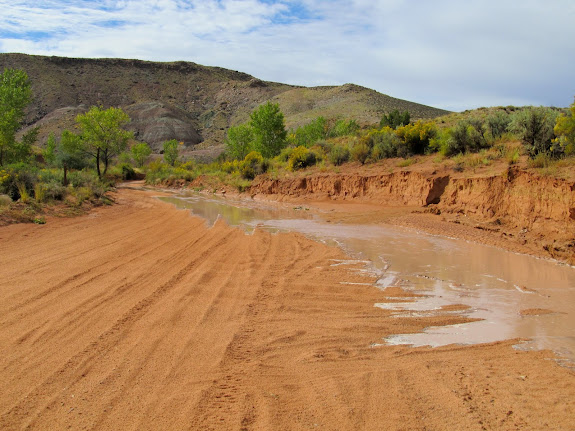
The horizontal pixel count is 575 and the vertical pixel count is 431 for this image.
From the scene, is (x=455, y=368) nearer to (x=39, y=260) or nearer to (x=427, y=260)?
(x=427, y=260)

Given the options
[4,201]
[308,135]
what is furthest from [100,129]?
[4,201]

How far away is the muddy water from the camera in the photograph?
612 centimetres

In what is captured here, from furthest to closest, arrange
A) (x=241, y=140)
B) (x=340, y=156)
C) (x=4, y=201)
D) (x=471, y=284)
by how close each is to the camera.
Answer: (x=241, y=140)
(x=340, y=156)
(x=4, y=201)
(x=471, y=284)

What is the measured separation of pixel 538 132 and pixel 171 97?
120926mm

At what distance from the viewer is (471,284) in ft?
29.3

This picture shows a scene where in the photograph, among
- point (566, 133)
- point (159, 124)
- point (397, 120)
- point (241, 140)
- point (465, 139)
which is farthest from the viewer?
point (159, 124)

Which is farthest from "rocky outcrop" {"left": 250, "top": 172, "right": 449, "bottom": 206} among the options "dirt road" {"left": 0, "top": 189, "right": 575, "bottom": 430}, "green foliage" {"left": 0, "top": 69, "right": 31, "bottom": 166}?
"green foliage" {"left": 0, "top": 69, "right": 31, "bottom": 166}

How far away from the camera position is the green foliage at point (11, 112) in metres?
22.2

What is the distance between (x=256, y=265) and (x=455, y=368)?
5466 mm

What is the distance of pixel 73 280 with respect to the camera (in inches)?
312

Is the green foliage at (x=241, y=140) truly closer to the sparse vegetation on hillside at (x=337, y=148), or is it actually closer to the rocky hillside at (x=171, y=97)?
the sparse vegetation on hillside at (x=337, y=148)

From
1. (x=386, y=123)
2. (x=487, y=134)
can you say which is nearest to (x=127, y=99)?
(x=386, y=123)

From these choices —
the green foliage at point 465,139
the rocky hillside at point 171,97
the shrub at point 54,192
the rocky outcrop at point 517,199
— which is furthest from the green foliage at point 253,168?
the rocky hillside at point 171,97

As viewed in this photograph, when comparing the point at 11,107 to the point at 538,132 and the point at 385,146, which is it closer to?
the point at 385,146
